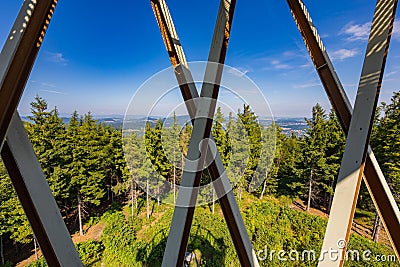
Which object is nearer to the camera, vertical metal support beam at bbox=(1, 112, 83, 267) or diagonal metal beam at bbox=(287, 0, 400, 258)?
vertical metal support beam at bbox=(1, 112, 83, 267)

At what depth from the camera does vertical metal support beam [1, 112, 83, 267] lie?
0.47 meters

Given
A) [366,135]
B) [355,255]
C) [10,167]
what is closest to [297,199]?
[355,255]

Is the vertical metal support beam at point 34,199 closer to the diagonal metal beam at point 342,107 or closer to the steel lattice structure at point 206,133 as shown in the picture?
the steel lattice structure at point 206,133

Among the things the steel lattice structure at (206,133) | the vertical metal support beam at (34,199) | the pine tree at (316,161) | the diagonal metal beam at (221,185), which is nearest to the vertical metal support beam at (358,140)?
the steel lattice structure at (206,133)

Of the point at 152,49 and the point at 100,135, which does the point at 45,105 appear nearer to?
the point at 100,135

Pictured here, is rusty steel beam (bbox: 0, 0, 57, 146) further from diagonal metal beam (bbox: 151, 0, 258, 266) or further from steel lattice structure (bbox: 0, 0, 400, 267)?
diagonal metal beam (bbox: 151, 0, 258, 266)

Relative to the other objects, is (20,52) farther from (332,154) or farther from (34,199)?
(332,154)

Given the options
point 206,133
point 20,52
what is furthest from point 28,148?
point 206,133

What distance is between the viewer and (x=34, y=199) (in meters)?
0.48

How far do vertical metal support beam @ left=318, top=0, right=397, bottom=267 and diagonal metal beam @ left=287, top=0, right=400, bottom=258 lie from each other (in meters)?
0.07

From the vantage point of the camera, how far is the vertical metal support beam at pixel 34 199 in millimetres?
472

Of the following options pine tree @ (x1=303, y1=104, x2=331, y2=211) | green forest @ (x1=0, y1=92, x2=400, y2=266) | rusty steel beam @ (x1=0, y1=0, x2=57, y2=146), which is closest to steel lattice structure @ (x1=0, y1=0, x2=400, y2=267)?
Answer: rusty steel beam @ (x1=0, y1=0, x2=57, y2=146)

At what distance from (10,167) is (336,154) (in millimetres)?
7508

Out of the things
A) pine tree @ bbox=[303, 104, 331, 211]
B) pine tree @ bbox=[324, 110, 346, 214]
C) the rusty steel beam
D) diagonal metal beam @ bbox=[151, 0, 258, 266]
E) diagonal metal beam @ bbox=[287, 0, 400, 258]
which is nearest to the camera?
the rusty steel beam
